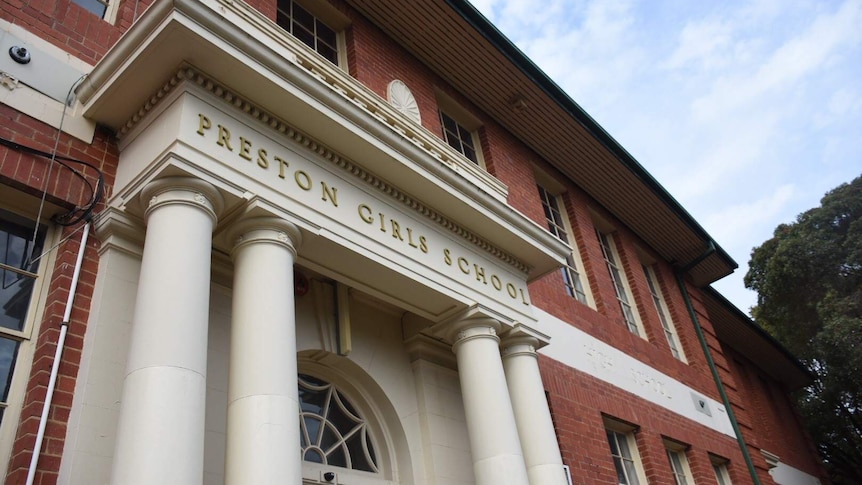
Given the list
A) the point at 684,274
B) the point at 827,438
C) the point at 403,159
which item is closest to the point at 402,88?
the point at 403,159

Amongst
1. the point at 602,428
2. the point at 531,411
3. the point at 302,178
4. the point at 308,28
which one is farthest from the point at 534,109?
the point at 302,178

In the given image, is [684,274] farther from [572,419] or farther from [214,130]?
[214,130]

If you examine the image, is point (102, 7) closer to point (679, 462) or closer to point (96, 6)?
point (96, 6)

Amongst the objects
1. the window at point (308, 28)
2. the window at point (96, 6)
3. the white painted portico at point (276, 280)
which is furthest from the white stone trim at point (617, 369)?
the window at point (96, 6)

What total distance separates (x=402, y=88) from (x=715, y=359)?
940 centimetres

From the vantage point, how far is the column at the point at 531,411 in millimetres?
6441

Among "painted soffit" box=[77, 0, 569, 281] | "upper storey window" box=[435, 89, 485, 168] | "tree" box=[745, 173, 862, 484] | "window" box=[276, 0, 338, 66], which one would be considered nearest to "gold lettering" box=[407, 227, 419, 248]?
"painted soffit" box=[77, 0, 569, 281]

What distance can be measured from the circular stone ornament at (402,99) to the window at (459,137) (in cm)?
110

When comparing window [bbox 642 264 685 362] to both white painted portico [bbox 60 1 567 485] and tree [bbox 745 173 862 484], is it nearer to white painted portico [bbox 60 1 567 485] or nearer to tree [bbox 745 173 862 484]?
white painted portico [bbox 60 1 567 485]

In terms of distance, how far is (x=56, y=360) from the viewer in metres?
4.05

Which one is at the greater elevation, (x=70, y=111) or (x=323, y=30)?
(x=323, y=30)

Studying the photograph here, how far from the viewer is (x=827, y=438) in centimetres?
2409

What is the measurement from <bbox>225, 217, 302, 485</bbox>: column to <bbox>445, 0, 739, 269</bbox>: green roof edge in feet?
16.8

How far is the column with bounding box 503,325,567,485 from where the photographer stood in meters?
6.44
